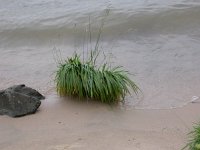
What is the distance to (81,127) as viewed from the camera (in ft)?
16.2

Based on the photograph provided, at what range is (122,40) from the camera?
8.41m

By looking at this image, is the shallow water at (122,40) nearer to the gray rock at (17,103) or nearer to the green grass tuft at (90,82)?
the green grass tuft at (90,82)

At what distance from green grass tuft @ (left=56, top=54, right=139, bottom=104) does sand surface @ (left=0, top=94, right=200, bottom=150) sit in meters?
0.13

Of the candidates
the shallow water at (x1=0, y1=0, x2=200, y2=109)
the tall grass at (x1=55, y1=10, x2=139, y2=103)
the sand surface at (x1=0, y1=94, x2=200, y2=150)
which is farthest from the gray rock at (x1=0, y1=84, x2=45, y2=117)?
the shallow water at (x1=0, y1=0, x2=200, y2=109)

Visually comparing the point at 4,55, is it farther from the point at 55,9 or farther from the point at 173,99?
the point at 173,99

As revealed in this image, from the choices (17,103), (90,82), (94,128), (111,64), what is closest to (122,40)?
(111,64)

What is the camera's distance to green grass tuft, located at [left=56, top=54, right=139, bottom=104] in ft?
17.7

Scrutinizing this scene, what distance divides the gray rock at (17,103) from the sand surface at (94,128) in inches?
3.2

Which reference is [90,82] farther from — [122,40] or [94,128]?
[122,40]

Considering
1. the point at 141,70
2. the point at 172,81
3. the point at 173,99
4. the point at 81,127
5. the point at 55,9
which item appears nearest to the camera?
the point at 81,127

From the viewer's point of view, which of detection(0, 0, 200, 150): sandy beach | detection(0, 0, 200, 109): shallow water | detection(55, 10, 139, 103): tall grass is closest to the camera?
detection(0, 0, 200, 150): sandy beach

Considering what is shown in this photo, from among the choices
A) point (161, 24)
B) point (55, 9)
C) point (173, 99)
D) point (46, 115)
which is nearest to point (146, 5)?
point (161, 24)

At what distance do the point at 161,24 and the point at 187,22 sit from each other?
0.53 m

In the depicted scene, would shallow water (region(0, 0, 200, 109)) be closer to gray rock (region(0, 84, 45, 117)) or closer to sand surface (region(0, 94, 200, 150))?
sand surface (region(0, 94, 200, 150))
